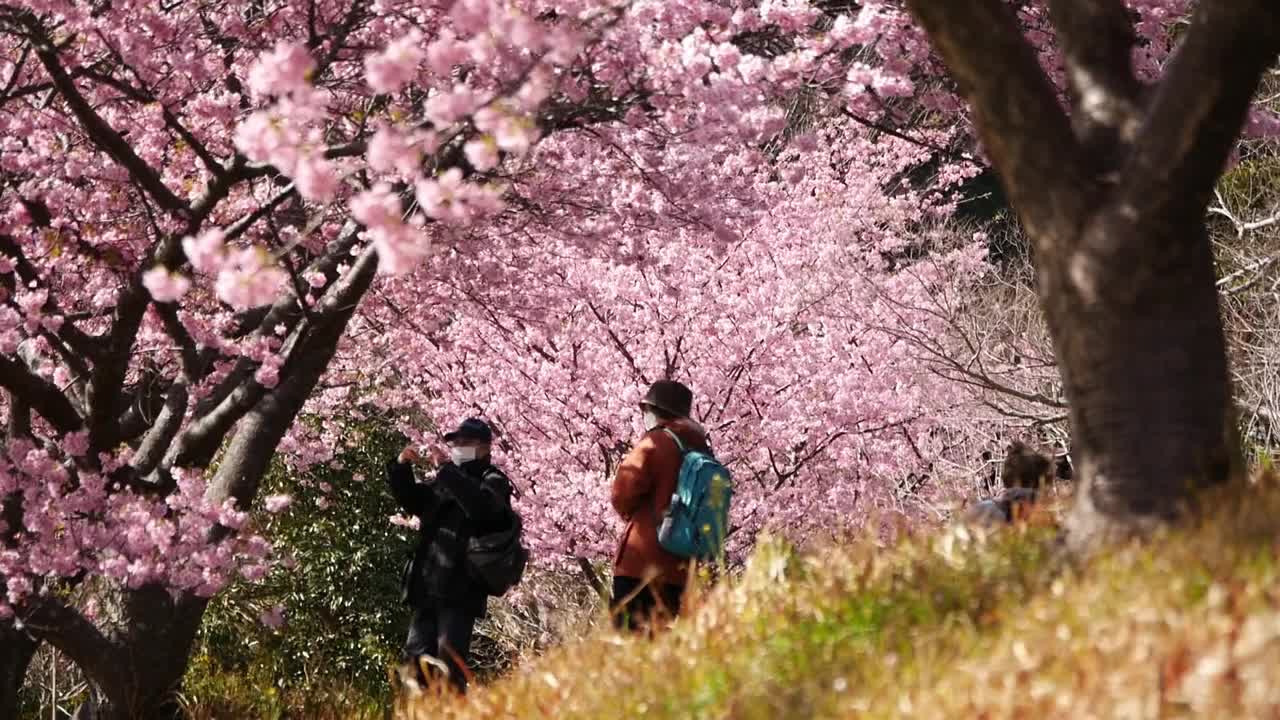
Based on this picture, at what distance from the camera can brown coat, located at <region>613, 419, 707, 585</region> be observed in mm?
5812

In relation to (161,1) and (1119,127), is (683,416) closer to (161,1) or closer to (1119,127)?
(1119,127)

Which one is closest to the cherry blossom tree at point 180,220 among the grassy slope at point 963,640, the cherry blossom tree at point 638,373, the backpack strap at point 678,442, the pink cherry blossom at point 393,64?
the backpack strap at point 678,442

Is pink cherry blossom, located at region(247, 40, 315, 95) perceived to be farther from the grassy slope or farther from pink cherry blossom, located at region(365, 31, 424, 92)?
the grassy slope

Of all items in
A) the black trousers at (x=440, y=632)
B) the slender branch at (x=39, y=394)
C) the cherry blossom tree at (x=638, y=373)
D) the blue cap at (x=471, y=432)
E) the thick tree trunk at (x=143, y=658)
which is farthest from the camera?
the cherry blossom tree at (x=638, y=373)

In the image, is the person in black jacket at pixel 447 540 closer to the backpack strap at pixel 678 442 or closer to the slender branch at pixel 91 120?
the backpack strap at pixel 678 442

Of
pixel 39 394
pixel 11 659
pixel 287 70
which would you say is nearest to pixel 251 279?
pixel 287 70

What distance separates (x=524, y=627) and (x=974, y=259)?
712 centimetres

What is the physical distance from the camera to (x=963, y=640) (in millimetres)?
3531

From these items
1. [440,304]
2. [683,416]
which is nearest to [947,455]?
[440,304]

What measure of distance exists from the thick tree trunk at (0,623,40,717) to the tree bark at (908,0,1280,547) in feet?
16.7

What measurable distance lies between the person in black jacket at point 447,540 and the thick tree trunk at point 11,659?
1.96 meters

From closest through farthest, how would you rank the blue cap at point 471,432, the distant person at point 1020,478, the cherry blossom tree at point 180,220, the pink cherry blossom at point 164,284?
the pink cherry blossom at point 164,284 → the distant person at point 1020,478 → the cherry blossom tree at point 180,220 → the blue cap at point 471,432

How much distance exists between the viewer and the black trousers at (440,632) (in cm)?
635

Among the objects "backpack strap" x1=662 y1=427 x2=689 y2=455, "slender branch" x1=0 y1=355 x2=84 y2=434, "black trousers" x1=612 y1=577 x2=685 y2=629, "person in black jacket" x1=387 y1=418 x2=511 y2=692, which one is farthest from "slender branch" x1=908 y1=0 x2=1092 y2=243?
"slender branch" x1=0 y1=355 x2=84 y2=434
